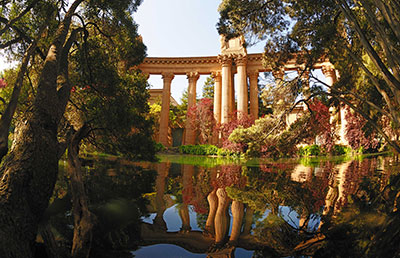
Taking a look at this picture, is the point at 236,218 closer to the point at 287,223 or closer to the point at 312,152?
the point at 287,223

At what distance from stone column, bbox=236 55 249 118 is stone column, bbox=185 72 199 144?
17.5 ft

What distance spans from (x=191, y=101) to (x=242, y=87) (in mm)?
6094

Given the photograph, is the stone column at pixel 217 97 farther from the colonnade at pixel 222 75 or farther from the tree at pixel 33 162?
the tree at pixel 33 162

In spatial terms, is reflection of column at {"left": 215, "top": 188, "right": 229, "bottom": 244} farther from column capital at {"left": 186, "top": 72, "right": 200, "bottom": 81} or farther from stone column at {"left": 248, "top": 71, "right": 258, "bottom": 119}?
column capital at {"left": 186, "top": 72, "right": 200, "bottom": 81}

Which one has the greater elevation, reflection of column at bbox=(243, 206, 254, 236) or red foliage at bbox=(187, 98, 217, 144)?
red foliage at bbox=(187, 98, 217, 144)

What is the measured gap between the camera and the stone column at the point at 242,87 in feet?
67.2

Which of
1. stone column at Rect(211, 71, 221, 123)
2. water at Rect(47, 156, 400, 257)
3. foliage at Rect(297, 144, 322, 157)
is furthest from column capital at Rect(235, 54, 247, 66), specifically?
water at Rect(47, 156, 400, 257)

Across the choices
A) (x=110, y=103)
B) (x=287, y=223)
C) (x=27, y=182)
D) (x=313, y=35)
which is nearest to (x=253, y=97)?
(x=313, y=35)

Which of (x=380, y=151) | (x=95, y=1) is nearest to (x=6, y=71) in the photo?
(x=95, y=1)

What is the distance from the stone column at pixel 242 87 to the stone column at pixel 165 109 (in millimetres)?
8122

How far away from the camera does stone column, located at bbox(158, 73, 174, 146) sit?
23.4m

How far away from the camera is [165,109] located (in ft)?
78.6

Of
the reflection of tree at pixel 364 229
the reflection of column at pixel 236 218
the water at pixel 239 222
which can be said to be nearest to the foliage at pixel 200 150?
the water at pixel 239 222

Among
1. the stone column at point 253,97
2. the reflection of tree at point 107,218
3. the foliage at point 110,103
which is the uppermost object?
the stone column at point 253,97
